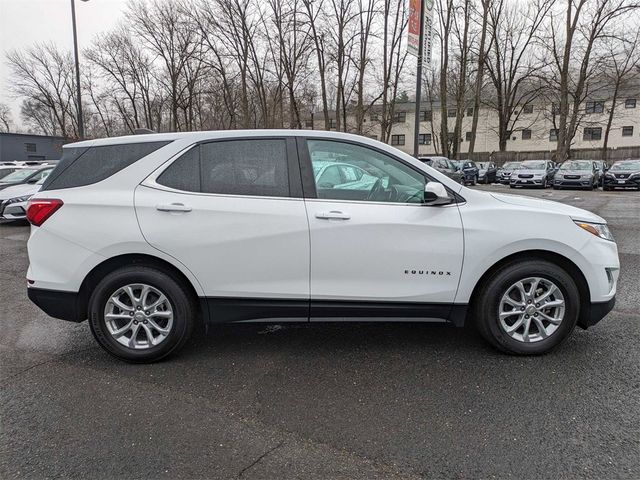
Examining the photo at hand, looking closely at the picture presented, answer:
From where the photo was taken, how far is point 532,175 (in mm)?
22844

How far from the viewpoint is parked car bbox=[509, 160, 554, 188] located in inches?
895

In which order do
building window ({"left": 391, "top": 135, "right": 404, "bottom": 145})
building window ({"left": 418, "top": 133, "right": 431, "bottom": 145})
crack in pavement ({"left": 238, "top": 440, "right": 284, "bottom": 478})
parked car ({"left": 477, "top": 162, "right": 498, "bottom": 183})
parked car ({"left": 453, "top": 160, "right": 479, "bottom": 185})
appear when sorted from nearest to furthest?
1. crack in pavement ({"left": 238, "top": 440, "right": 284, "bottom": 478})
2. parked car ({"left": 453, "top": 160, "right": 479, "bottom": 185})
3. parked car ({"left": 477, "top": 162, "right": 498, "bottom": 183})
4. building window ({"left": 418, "top": 133, "right": 431, "bottom": 145})
5. building window ({"left": 391, "top": 135, "right": 404, "bottom": 145})

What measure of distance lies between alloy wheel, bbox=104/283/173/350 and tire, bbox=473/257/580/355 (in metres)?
2.47

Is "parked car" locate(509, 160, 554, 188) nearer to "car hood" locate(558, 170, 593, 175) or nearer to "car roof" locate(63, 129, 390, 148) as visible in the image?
"car hood" locate(558, 170, 593, 175)

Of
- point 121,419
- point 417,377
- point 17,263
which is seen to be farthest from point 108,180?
point 17,263

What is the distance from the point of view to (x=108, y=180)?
3.27 metres

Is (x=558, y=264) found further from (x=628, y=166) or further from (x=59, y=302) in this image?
(x=628, y=166)

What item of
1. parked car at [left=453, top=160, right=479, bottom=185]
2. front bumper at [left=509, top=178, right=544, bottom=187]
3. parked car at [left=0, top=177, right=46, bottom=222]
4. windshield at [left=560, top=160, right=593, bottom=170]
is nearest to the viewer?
parked car at [left=0, top=177, right=46, bottom=222]

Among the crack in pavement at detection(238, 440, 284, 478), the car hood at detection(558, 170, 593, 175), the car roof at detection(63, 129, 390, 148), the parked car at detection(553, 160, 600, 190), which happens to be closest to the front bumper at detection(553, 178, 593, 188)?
the parked car at detection(553, 160, 600, 190)

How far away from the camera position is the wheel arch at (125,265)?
324 cm

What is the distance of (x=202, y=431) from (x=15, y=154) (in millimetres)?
46726

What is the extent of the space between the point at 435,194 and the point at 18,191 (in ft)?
39.9

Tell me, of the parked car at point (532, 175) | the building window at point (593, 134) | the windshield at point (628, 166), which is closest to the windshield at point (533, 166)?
the parked car at point (532, 175)

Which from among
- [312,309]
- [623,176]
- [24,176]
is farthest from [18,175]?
[623,176]
